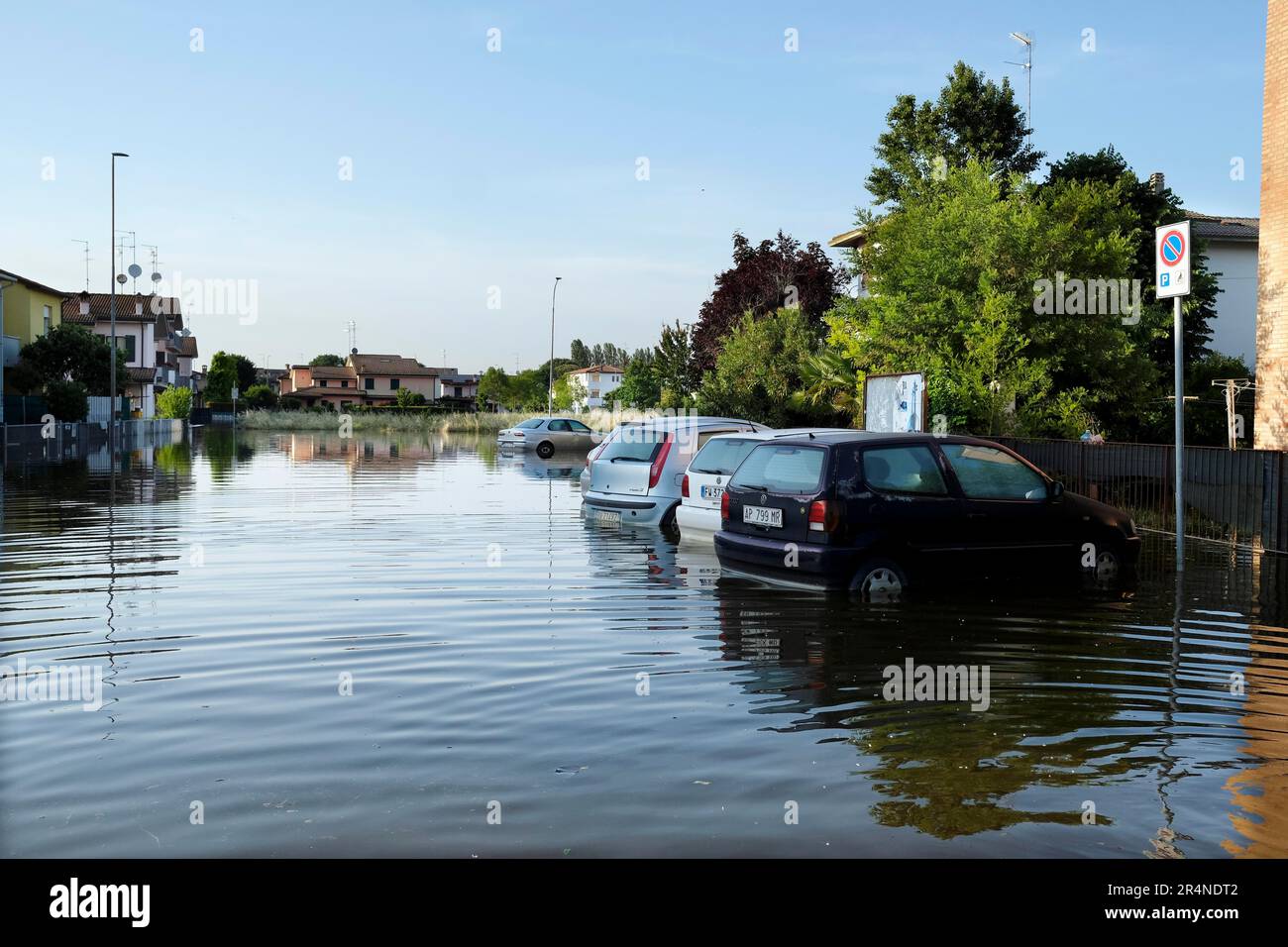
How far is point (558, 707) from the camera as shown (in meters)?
7.05

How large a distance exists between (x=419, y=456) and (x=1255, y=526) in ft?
105

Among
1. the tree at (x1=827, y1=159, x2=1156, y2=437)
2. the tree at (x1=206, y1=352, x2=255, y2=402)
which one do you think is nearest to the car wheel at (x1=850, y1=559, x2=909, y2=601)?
the tree at (x1=827, y1=159, x2=1156, y2=437)

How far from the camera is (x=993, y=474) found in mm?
11742

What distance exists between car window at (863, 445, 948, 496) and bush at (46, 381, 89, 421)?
45.4m

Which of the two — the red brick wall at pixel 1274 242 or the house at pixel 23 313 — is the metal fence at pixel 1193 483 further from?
the house at pixel 23 313

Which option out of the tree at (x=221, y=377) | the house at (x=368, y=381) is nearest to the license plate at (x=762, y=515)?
the tree at (x=221, y=377)

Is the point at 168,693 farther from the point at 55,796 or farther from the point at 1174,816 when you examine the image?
the point at 1174,816

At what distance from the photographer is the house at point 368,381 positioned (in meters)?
154

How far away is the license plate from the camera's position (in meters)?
11.2

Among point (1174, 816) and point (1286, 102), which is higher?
point (1286, 102)

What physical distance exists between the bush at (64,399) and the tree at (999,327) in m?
34.2

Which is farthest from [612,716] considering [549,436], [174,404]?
[174,404]
